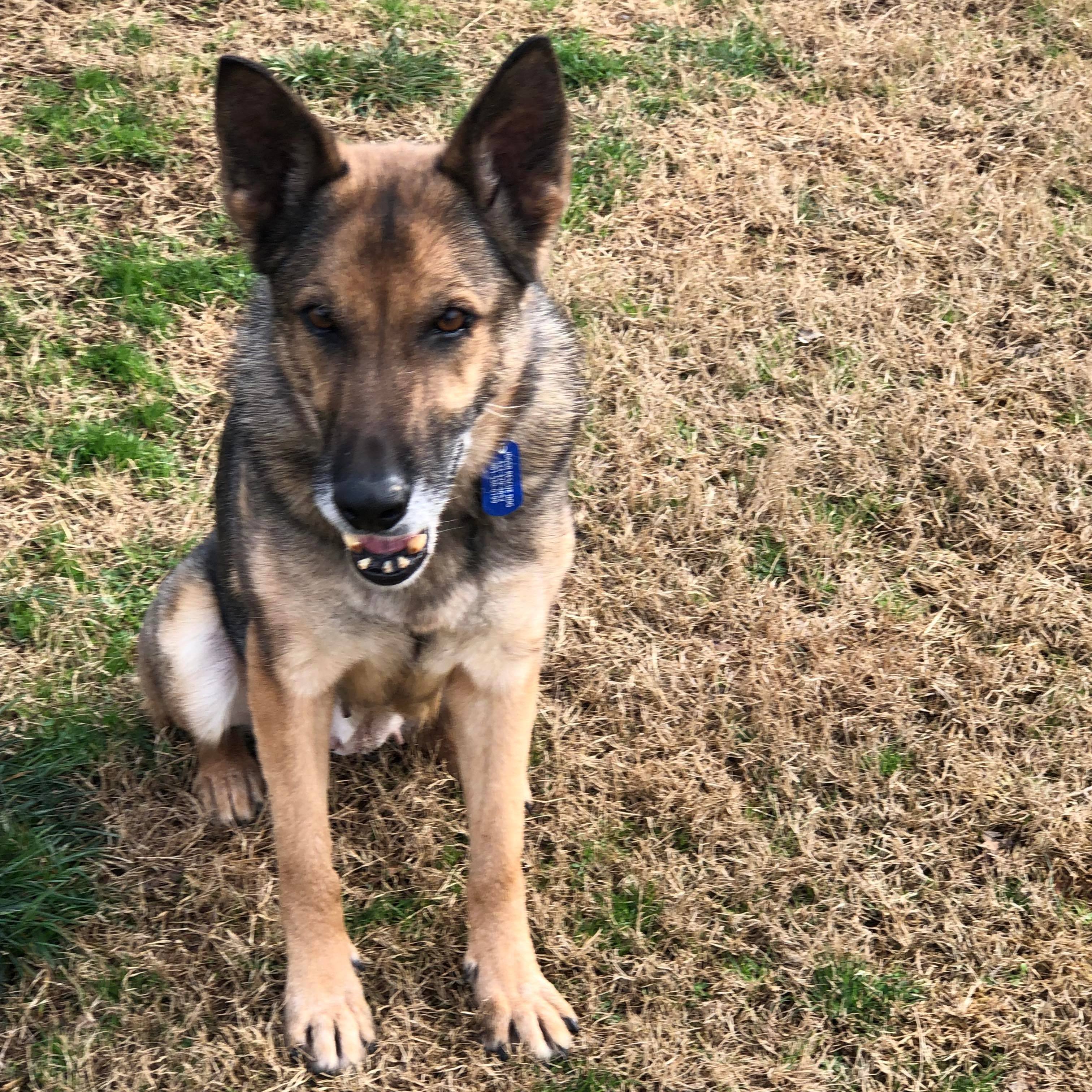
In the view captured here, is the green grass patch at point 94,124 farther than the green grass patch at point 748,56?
No

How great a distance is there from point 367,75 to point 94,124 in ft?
4.87

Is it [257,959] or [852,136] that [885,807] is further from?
[852,136]

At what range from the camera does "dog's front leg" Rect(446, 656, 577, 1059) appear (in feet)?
11.8

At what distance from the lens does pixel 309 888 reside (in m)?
3.56

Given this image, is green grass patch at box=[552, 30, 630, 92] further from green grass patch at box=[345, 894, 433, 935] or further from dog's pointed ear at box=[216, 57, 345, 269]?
green grass patch at box=[345, 894, 433, 935]

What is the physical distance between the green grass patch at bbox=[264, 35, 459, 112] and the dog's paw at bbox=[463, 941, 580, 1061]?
15.5 ft

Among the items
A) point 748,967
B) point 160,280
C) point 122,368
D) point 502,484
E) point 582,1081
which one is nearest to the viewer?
point 502,484

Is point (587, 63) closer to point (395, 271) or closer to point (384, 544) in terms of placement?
point (395, 271)

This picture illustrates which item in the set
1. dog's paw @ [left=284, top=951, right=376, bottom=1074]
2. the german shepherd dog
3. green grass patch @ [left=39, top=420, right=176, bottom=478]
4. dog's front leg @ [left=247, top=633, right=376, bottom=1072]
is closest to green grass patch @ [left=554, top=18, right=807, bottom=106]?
green grass patch @ [left=39, top=420, right=176, bottom=478]

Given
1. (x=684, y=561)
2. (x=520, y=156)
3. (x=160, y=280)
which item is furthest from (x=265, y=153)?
(x=160, y=280)

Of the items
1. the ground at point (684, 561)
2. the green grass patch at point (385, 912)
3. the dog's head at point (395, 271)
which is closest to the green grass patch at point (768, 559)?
the ground at point (684, 561)

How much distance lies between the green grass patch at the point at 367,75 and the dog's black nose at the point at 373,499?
4389 millimetres

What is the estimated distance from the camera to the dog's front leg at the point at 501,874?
3.60m

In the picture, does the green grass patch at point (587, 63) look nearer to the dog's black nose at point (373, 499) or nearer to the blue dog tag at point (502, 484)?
the blue dog tag at point (502, 484)
